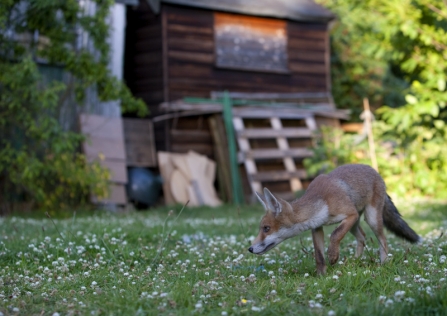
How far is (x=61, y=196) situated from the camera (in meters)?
13.7

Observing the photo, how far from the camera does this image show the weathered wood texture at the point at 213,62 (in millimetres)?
17562

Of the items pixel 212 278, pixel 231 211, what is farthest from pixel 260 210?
pixel 212 278

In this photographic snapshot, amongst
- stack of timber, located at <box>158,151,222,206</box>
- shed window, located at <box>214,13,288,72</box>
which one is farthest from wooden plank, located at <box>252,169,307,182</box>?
shed window, located at <box>214,13,288,72</box>

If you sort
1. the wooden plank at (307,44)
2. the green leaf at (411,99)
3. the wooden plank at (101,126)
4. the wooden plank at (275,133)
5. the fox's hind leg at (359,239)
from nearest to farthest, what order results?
the fox's hind leg at (359,239), the green leaf at (411,99), the wooden plank at (101,126), the wooden plank at (275,133), the wooden plank at (307,44)

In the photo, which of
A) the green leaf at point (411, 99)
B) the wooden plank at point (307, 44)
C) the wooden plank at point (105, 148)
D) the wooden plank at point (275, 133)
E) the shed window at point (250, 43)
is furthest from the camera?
the wooden plank at point (307, 44)

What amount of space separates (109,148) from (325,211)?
10.7 meters

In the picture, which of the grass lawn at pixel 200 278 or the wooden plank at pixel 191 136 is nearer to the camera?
the grass lawn at pixel 200 278

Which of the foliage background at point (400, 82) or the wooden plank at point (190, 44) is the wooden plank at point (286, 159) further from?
the wooden plank at point (190, 44)

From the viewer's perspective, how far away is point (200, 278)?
529 cm

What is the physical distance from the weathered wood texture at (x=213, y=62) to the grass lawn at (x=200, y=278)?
10065 millimetres

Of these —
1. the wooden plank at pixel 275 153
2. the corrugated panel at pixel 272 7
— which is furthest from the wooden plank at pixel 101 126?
the corrugated panel at pixel 272 7

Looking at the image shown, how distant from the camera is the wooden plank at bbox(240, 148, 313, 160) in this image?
1651 centimetres

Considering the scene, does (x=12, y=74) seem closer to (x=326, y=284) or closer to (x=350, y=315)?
(x=326, y=284)

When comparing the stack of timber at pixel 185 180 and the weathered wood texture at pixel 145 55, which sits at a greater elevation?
the weathered wood texture at pixel 145 55
